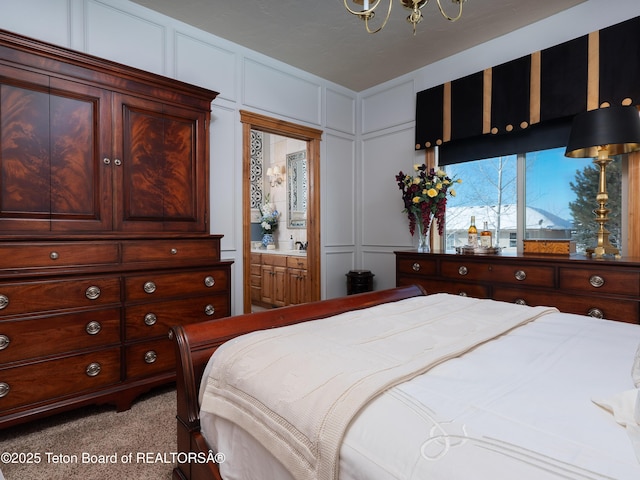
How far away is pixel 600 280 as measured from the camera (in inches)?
83.5

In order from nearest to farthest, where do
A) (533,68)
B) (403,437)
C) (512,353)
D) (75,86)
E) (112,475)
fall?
(403,437) → (512,353) → (112,475) → (75,86) → (533,68)

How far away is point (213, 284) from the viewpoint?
252 centimetres

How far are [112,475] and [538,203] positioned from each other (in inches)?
137

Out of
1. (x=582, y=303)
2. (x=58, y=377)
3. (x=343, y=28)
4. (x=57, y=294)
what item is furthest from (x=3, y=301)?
(x=582, y=303)

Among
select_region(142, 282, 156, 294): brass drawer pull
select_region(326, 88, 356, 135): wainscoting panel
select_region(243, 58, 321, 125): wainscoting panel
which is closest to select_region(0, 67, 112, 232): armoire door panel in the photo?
select_region(142, 282, 156, 294): brass drawer pull

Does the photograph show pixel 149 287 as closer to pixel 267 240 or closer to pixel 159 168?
pixel 159 168

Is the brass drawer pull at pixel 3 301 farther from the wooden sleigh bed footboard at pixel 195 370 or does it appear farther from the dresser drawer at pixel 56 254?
the wooden sleigh bed footboard at pixel 195 370

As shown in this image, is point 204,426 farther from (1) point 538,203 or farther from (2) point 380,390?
(1) point 538,203

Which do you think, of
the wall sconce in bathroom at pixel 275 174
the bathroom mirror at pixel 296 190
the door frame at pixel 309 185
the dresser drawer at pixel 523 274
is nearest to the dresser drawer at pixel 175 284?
the door frame at pixel 309 185

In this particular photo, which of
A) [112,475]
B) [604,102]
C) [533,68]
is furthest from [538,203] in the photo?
[112,475]

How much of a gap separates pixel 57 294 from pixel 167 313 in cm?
61

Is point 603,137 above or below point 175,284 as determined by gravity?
above

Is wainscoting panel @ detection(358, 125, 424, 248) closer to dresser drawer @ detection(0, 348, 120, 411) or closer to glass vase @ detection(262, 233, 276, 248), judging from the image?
glass vase @ detection(262, 233, 276, 248)

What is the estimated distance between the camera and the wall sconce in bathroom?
5.52 m
